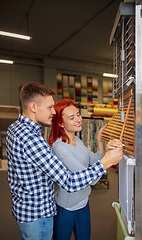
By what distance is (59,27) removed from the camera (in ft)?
24.4

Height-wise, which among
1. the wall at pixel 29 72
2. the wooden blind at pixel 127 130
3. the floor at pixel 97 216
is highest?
the wall at pixel 29 72

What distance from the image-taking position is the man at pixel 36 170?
1213 millimetres

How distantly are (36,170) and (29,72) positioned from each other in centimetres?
991

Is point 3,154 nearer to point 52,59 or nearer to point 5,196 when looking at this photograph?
point 5,196

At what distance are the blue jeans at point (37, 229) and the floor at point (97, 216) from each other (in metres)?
1.99

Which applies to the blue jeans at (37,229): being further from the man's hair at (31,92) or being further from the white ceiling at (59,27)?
the white ceiling at (59,27)

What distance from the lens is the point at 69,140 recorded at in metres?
1.83

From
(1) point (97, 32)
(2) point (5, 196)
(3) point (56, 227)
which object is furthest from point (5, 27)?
(3) point (56, 227)

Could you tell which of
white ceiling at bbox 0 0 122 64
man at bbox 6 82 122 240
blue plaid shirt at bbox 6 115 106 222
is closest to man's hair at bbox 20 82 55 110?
man at bbox 6 82 122 240

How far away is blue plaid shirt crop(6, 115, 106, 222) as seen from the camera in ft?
3.96

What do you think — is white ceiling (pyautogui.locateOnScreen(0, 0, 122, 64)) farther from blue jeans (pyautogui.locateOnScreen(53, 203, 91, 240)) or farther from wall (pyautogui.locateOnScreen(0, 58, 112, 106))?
blue jeans (pyautogui.locateOnScreen(53, 203, 91, 240))

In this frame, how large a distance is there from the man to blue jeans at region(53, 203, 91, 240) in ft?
0.73

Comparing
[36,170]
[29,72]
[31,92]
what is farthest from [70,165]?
[29,72]

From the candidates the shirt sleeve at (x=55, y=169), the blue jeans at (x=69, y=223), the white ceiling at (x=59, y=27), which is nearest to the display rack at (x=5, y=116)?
the white ceiling at (x=59, y=27)
